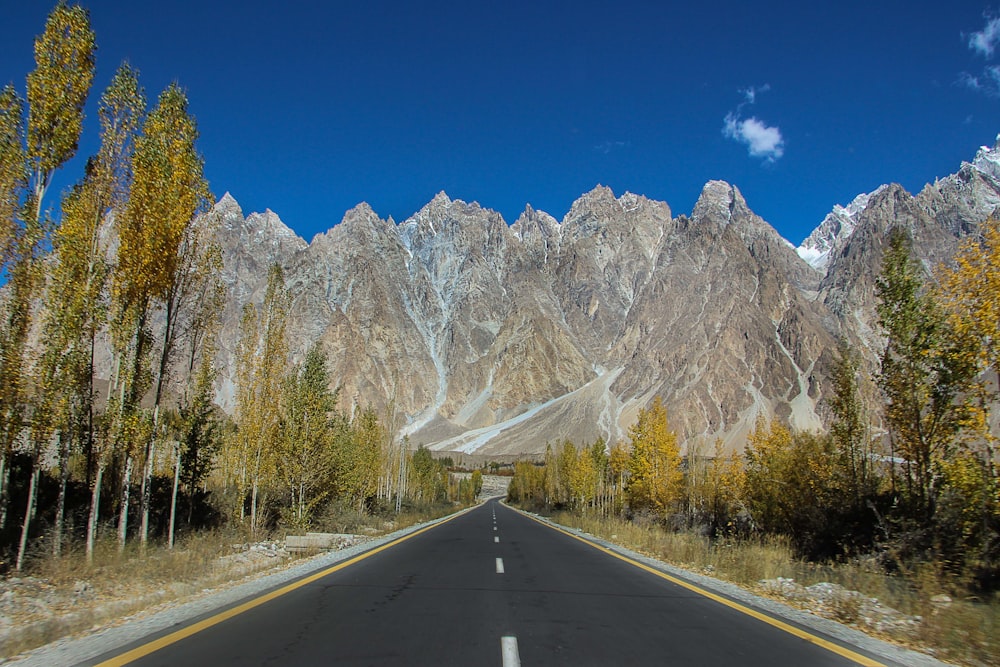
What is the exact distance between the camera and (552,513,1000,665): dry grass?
7.03m

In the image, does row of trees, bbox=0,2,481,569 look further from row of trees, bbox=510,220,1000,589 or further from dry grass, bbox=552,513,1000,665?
row of trees, bbox=510,220,1000,589

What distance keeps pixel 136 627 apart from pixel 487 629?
418 centimetres

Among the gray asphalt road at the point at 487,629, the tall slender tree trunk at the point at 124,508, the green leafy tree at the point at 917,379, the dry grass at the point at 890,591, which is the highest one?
the green leafy tree at the point at 917,379

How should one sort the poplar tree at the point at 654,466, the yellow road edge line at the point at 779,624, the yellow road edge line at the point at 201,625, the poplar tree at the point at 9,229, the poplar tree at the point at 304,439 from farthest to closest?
the poplar tree at the point at 654,466
the poplar tree at the point at 304,439
the poplar tree at the point at 9,229
the yellow road edge line at the point at 779,624
the yellow road edge line at the point at 201,625

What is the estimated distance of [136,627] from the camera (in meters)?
7.25

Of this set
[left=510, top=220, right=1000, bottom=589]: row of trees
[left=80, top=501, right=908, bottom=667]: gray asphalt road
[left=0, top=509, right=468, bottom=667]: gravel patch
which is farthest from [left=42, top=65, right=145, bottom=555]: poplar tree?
[left=510, top=220, right=1000, bottom=589]: row of trees

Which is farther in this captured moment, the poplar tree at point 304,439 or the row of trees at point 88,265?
the poplar tree at point 304,439

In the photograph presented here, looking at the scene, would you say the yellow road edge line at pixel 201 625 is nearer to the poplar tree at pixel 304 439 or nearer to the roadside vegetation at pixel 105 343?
the roadside vegetation at pixel 105 343

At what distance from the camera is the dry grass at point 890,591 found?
7031 millimetres

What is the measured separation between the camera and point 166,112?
652 inches

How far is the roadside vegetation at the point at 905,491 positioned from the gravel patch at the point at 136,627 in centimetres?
889

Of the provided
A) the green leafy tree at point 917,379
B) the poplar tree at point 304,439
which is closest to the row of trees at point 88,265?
the poplar tree at point 304,439

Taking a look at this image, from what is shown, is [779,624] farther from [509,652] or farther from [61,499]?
[61,499]

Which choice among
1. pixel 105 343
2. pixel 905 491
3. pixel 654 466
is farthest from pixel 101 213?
pixel 654 466
